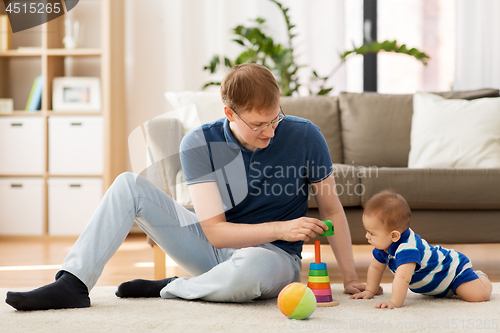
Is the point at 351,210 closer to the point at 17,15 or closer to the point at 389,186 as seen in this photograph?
the point at 389,186

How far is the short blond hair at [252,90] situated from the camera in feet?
3.68

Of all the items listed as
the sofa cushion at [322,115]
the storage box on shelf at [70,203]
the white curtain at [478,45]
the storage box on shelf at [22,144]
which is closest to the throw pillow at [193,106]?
the sofa cushion at [322,115]

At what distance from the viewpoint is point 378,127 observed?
2.47m

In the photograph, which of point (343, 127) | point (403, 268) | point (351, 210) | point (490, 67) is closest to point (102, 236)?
point (403, 268)

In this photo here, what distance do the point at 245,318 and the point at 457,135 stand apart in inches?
Answer: 62.0

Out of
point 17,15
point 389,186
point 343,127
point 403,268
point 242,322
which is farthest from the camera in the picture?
point 17,15

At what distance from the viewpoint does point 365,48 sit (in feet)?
9.29

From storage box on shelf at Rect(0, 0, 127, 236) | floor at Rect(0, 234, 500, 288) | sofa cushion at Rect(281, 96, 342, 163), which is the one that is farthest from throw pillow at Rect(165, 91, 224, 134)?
storage box on shelf at Rect(0, 0, 127, 236)

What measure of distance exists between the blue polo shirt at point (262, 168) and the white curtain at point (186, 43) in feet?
7.00

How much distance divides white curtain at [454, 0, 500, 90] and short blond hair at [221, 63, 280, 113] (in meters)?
2.55

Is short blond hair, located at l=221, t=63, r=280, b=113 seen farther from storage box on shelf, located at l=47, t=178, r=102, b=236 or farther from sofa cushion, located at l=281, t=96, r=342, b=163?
storage box on shelf, located at l=47, t=178, r=102, b=236

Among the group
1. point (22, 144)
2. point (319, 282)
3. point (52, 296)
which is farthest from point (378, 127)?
point (22, 144)

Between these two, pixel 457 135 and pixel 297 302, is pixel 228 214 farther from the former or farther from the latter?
pixel 457 135

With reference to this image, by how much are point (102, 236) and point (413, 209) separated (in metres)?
1.18
